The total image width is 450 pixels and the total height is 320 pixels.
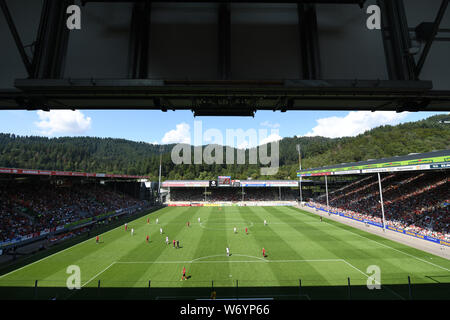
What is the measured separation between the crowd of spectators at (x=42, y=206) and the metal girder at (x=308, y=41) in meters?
28.5

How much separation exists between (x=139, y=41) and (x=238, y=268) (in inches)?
659

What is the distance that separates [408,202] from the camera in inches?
1259

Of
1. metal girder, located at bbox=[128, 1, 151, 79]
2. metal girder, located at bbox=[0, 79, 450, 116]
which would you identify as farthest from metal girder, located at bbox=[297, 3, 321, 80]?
metal girder, located at bbox=[128, 1, 151, 79]

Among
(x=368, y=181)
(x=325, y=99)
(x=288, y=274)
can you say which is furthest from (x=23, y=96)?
(x=368, y=181)

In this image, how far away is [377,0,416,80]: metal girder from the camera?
3.81 metres

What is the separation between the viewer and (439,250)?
20.1m

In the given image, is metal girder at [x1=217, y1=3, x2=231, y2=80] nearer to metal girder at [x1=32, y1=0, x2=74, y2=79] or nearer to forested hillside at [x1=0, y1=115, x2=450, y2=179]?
metal girder at [x1=32, y1=0, x2=74, y2=79]

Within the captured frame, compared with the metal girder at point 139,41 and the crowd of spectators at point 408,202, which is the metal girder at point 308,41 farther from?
the crowd of spectators at point 408,202

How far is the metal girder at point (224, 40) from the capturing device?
13.2 ft

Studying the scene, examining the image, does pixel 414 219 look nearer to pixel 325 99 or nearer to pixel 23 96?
pixel 325 99

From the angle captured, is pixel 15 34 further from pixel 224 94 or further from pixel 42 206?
pixel 42 206

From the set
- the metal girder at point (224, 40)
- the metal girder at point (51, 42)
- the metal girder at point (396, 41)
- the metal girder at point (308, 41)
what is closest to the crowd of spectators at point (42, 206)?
the metal girder at point (51, 42)

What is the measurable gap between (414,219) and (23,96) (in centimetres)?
3711
